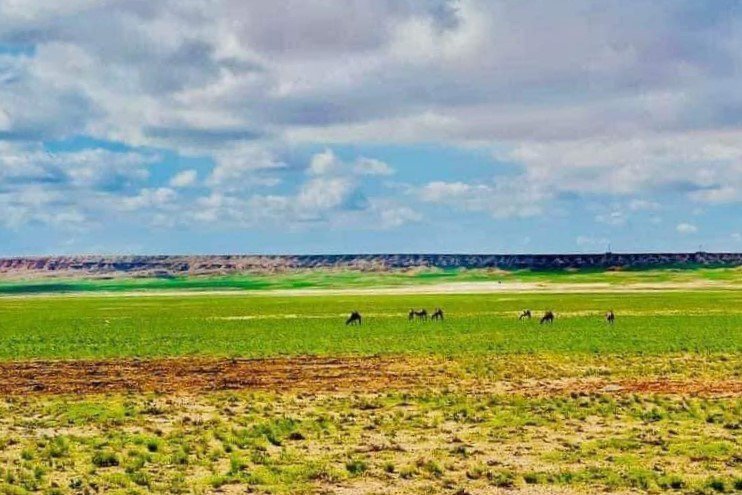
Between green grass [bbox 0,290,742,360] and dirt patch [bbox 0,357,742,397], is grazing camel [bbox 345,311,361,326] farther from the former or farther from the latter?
dirt patch [bbox 0,357,742,397]

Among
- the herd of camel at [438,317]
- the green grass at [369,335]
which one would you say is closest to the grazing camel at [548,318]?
the herd of camel at [438,317]

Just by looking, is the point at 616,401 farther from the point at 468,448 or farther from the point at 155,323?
the point at 155,323

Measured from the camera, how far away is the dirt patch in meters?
28.8

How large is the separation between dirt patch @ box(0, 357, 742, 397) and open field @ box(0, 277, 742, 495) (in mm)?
106

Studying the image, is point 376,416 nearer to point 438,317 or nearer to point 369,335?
point 369,335

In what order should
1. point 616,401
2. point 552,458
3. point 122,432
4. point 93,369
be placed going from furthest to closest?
point 93,369, point 616,401, point 122,432, point 552,458

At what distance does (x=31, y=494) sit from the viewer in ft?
50.5

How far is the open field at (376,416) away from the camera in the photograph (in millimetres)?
16469

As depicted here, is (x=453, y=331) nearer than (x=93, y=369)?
No

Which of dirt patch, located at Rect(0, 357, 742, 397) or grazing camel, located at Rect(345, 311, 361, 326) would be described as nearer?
dirt patch, located at Rect(0, 357, 742, 397)

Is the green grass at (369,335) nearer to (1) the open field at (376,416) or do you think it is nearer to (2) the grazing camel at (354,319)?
(1) the open field at (376,416)

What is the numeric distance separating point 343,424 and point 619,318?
48.8 metres

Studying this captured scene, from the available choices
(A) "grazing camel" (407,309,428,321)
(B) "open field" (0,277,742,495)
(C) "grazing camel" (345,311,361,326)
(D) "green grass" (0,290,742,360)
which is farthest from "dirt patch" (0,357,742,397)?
(A) "grazing camel" (407,309,428,321)

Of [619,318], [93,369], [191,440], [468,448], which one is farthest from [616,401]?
[619,318]
